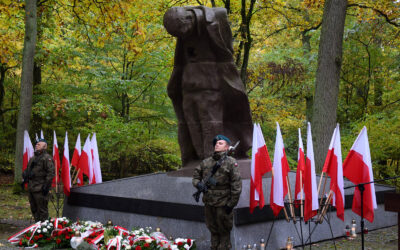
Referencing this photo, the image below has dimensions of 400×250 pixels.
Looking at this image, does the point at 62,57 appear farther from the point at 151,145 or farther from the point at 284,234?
the point at 284,234

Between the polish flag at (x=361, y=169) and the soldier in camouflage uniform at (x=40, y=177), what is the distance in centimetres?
539

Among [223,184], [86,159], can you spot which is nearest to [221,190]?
[223,184]

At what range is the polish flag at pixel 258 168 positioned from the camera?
7.04 m

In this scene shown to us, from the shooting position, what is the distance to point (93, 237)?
7730 millimetres

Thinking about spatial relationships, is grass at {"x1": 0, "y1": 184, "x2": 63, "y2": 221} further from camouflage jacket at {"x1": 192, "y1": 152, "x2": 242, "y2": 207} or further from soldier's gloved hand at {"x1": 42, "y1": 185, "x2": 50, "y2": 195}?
camouflage jacket at {"x1": 192, "y1": 152, "x2": 242, "y2": 207}

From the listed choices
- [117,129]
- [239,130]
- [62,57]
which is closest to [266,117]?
[117,129]

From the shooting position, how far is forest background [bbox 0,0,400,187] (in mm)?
16547

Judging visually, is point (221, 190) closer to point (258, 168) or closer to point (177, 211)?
point (258, 168)

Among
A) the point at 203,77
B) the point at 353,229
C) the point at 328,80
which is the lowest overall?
the point at 353,229

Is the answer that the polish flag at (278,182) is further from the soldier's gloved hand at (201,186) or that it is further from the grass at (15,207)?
the grass at (15,207)

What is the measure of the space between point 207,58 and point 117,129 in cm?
769

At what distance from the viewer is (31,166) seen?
30.3ft

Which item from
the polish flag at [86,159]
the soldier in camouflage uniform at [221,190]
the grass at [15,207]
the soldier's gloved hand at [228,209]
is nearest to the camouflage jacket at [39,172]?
the polish flag at [86,159]

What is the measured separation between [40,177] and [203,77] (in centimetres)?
365
